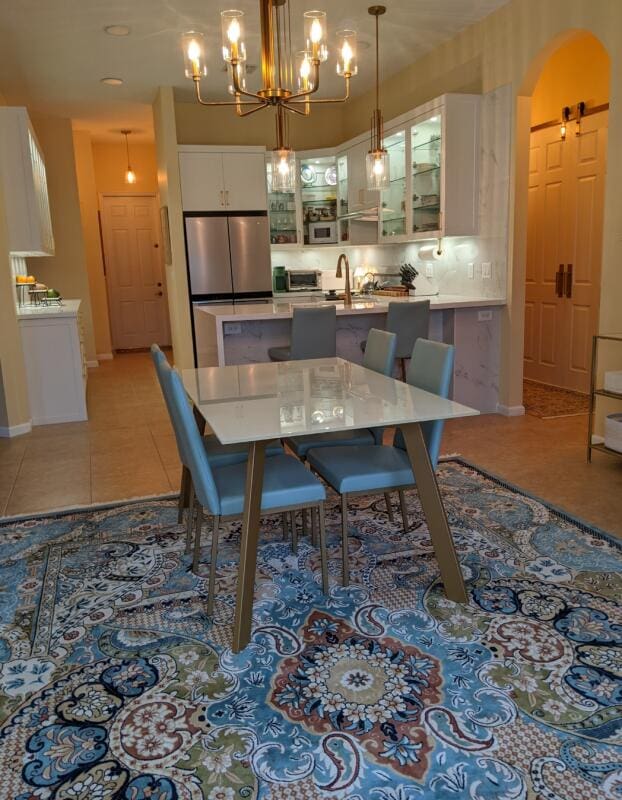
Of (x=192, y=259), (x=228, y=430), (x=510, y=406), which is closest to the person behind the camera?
(x=228, y=430)

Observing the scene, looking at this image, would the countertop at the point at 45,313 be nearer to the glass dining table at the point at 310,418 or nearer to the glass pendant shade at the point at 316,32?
the glass dining table at the point at 310,418

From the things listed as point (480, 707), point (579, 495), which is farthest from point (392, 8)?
point (480, 707)

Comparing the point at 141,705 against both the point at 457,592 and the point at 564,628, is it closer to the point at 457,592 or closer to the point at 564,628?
the point at 457,592

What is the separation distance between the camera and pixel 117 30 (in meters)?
4.76

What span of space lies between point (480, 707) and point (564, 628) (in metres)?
0.55

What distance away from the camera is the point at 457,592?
2.44 metres

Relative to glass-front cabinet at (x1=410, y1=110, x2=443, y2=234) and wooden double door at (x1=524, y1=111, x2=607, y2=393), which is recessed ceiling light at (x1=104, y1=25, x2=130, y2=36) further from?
wooden double door at (x1=524, y1=111, x2=607, y2=393)

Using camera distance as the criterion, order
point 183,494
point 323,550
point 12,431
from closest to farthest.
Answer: point 323,550, point 183,494, point 12,431

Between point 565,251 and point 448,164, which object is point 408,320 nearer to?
point 448,164

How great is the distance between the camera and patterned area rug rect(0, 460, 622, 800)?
1.67 meters

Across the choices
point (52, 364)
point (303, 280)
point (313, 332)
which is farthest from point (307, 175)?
point (52, 364)

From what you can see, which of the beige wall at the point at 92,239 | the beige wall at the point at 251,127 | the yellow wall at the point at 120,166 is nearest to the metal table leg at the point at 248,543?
the beige wall at the point at 251,127

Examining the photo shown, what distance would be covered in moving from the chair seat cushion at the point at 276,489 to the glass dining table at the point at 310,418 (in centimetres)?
15

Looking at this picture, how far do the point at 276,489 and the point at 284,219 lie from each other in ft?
17.7
